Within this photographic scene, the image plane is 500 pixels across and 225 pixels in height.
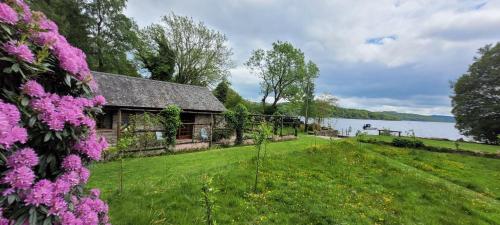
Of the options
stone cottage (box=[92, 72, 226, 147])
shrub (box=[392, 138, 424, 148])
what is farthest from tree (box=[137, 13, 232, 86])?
shrub (box=[392, 138, 424, 148])

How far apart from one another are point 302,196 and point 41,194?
5.31 m

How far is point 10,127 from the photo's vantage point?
1588 millimetres

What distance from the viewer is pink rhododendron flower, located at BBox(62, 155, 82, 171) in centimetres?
200

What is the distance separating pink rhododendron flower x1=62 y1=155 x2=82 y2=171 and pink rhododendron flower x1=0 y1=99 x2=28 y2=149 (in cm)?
39

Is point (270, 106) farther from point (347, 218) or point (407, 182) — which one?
point (347, 218)

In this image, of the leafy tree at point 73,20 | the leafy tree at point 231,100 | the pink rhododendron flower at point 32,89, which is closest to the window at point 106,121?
the leafy tree at point 73,20

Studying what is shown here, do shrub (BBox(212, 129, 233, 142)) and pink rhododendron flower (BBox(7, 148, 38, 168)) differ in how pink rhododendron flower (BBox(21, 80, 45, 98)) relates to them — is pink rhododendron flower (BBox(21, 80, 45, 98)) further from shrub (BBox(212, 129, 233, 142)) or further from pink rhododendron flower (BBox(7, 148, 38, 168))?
shrub (BBox(212, 129, 233, 142))

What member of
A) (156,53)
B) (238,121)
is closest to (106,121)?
(238,121)

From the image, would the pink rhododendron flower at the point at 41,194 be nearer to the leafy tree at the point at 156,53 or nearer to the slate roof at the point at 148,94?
the slate roof at the point at 148,94

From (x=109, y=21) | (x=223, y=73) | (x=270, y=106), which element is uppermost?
(x=109, y=21)

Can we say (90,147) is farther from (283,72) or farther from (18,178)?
(283,72)

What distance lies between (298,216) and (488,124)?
34.0m

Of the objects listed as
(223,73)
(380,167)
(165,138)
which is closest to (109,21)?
(223,73)

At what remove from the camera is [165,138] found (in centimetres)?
1468
